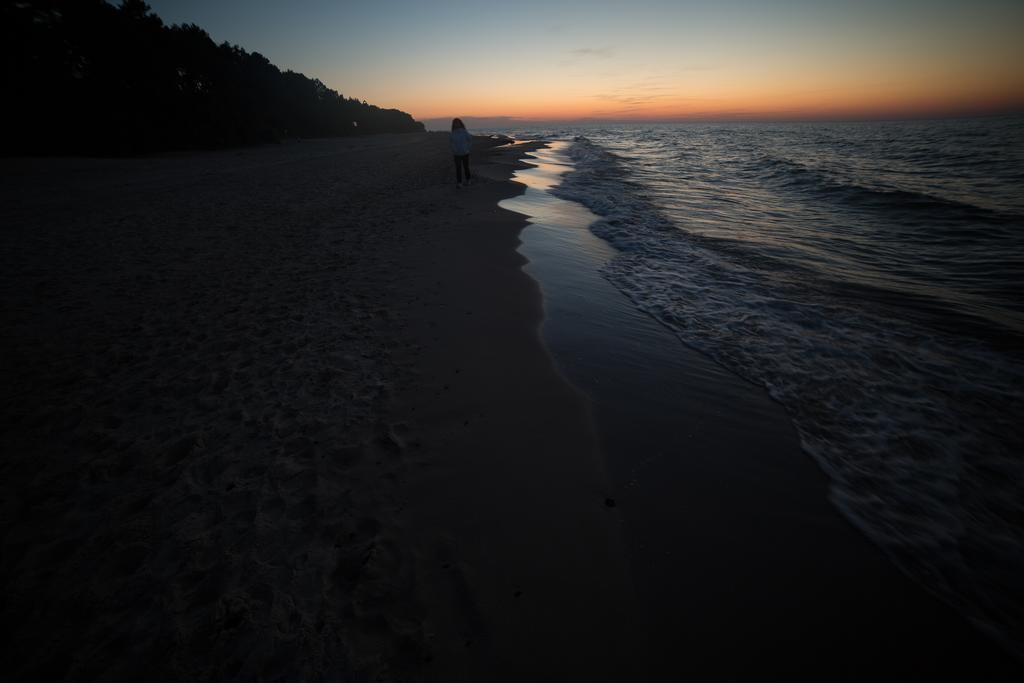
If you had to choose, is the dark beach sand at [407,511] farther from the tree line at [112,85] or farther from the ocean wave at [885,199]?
the tree line at [112,85]

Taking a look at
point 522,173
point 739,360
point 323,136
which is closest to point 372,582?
point 739,360

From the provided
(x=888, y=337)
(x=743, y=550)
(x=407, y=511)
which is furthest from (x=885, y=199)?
(x=407, y=511)

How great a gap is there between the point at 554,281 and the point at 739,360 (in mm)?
3562

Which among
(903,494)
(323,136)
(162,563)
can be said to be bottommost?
(903,494)

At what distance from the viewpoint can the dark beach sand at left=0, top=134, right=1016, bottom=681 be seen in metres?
2.29

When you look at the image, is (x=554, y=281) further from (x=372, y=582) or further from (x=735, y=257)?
(x=372, y=582)

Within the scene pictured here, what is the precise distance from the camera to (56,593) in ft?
7.97

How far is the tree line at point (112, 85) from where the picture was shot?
82.4 ft

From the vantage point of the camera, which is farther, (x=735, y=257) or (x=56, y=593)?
(x=735, y=257)

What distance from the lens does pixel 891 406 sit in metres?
4.48

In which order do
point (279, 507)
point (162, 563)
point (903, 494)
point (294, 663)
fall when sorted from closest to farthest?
point (294, 663) < point (162, 563) < point (279, 507) < point (903, 494)

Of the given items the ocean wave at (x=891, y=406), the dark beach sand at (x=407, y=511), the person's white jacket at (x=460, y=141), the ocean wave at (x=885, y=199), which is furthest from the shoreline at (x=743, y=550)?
the ocean wave at (x=885, y=199)

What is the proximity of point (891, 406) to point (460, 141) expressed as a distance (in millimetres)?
15992

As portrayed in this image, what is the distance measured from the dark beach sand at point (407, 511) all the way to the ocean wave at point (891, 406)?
0.36 meters
